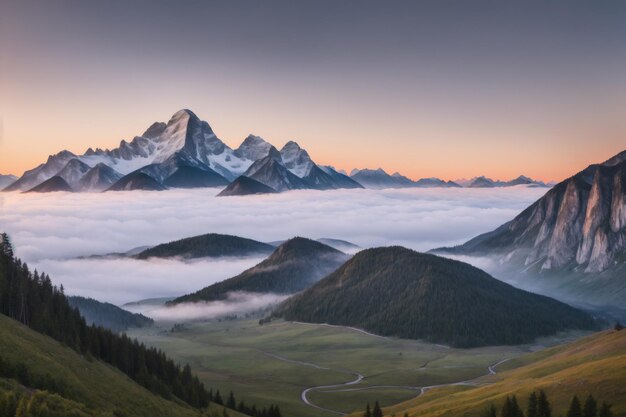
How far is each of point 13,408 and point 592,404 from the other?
94.2 m

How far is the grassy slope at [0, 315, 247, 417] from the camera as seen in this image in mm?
114562

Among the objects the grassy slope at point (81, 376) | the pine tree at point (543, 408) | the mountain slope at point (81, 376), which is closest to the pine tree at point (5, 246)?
the grassy slope at point (81, 376)

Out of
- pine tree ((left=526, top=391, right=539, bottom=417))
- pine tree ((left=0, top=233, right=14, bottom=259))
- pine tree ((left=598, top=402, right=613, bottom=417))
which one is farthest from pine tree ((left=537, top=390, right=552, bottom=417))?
pine tree ((left=0, top=233, right=14, bottom=259))

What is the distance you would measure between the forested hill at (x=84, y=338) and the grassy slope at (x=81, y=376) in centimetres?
807

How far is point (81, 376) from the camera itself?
12825cm

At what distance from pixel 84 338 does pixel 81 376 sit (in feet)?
119

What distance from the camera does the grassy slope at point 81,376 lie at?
115 m

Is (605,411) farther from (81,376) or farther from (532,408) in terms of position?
(81,376)

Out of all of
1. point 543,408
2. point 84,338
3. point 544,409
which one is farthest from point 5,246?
point 544,409

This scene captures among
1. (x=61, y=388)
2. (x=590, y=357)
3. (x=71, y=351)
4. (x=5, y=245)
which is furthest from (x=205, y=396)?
(x=590, y=357)

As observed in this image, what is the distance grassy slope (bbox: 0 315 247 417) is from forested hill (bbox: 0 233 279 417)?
8.07 meters

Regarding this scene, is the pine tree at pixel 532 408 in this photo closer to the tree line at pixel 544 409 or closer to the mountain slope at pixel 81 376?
the tree line at pixel 544 409

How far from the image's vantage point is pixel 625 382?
123812 mm

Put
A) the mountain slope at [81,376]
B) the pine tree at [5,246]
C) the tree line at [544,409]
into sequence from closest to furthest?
the tree line at [544,409] → the mountain slope at [81,376] → the pine tree at [5,246]
